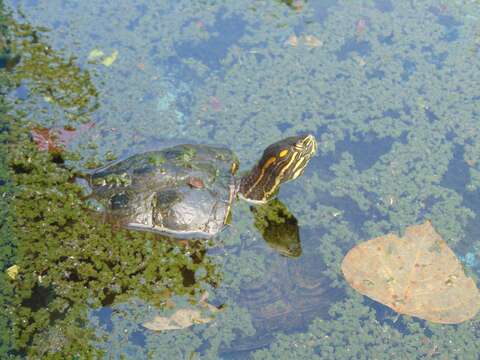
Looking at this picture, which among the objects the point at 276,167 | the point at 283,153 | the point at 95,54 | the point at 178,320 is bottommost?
the point at 178,320

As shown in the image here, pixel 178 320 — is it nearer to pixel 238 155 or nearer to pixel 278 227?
pixel 278 227

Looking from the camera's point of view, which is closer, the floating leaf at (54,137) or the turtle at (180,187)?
the turtle at (180,187)

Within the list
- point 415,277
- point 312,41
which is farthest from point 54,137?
point 415,277

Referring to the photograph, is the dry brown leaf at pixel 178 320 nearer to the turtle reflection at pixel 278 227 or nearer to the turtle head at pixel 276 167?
the turtle reflection at pixel 278 227

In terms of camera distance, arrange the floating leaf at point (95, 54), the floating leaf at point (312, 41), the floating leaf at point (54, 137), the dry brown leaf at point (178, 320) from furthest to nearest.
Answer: the floating leaf at point (312, 41) < the floating leaf at point (95, 54) < the floating leaf at point (54, 137) < the dry brown leaf at point (178, 320)

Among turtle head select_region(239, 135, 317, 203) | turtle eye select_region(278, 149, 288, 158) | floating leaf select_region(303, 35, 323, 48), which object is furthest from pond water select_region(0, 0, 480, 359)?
turtle eye select_region(278, 149, 288, 158)

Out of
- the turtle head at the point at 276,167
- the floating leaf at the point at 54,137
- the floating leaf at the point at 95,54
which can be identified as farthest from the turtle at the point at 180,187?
the floating leaf at the point at 95,54

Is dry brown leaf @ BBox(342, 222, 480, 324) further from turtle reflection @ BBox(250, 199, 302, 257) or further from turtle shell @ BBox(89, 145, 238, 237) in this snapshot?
turtle shell @ BBox(89, 145, 238, 237)

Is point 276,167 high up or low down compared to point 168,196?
up
